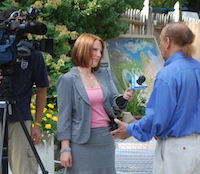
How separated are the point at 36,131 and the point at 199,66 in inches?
60.1

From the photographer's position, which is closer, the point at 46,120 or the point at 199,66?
the point at 199,66

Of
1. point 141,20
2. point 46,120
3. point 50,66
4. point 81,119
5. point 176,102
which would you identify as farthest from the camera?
point 141,20

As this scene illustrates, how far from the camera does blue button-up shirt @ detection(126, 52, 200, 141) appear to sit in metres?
3.18

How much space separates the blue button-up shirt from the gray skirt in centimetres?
51

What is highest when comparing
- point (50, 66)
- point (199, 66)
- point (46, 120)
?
point (199, 66)

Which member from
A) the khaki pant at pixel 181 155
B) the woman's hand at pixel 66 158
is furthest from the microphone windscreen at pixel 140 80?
the woman's hand at pixel 66 158

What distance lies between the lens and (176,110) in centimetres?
322

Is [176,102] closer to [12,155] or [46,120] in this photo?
[12,155]

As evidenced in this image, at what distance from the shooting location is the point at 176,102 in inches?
126

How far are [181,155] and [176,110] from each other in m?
0.29

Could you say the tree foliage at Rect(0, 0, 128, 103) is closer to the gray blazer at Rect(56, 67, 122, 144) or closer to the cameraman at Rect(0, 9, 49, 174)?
the cameraman at Rect(0, 9, 49, 174)

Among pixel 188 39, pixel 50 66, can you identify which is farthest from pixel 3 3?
pixel 188 39

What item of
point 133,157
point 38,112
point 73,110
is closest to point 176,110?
point 73,110

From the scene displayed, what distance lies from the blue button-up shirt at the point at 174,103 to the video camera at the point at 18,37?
38.0 inches
